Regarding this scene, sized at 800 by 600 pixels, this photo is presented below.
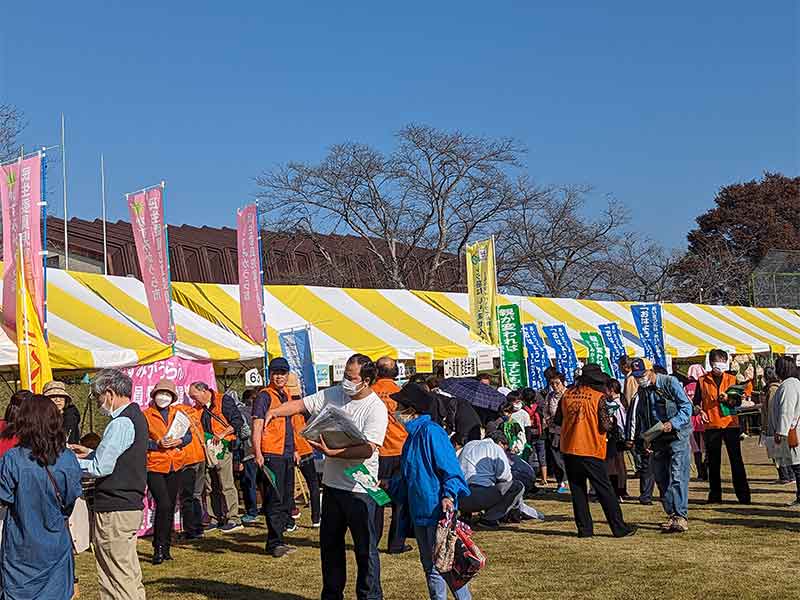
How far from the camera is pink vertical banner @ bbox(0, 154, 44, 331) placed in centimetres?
998

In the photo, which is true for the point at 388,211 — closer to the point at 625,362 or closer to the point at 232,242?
the point at 232,242

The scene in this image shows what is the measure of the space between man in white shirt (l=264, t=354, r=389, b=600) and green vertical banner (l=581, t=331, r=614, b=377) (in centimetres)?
1342

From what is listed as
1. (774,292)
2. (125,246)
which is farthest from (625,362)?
(774,292)

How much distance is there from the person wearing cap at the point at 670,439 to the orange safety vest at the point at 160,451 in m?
4.55

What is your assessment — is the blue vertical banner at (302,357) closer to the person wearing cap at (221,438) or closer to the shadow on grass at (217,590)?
the person wearing cap at (221,438)

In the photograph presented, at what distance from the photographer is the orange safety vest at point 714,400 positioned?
36.4 feet

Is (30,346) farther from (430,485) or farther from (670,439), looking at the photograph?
(670,439)

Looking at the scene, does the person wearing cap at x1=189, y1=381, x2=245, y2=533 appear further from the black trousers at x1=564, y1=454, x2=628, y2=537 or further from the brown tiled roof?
the brown tiled roof

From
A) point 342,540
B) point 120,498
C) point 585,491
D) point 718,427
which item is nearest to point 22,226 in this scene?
point 120,498

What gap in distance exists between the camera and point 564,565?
8.11 m

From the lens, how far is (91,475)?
584 centimetres

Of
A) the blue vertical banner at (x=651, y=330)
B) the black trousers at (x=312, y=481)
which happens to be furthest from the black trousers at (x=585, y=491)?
the blue vertical banner at (x=651, y=330)

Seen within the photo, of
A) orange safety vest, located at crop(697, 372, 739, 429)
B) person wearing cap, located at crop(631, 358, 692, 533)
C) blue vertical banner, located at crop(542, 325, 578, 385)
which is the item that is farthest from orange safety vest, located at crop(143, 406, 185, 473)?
blue vertical banner, located at crop(542, 325, 578, 385)

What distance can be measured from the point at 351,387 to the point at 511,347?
10.7 metres
